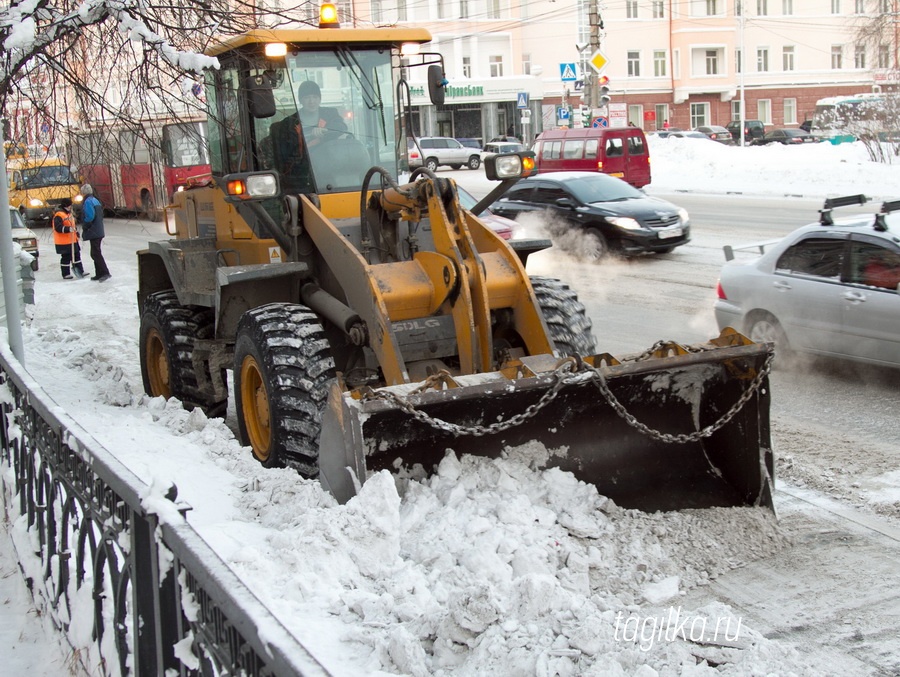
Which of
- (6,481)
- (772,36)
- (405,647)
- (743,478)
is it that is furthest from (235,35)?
(772,36)

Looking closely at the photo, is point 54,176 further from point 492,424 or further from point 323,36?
point 492,424

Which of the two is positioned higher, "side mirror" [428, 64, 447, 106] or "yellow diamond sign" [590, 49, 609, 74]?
"yellow diamond sign" [590, 49, 609, 74]

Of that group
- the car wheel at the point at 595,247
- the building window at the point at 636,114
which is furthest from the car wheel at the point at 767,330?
the building window at the point at 636,114

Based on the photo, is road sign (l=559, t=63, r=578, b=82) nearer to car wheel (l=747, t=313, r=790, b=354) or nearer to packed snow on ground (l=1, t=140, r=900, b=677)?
car wheel (l=747, t=313, r=790, b=354)

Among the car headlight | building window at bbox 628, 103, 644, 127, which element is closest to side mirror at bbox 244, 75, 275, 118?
the car headlight

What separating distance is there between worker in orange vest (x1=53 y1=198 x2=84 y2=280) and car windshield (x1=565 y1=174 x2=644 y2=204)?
9.63 metres

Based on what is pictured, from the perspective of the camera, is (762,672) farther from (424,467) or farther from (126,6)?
(126,6)

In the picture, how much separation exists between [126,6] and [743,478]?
198 inches

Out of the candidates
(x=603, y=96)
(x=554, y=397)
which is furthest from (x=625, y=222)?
(x=603, y=96)

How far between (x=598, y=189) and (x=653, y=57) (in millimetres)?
53982

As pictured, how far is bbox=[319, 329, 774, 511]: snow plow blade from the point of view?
17.8 ft

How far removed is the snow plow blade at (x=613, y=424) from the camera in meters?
5.43

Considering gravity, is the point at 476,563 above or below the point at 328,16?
below

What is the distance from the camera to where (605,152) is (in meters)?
28.4
